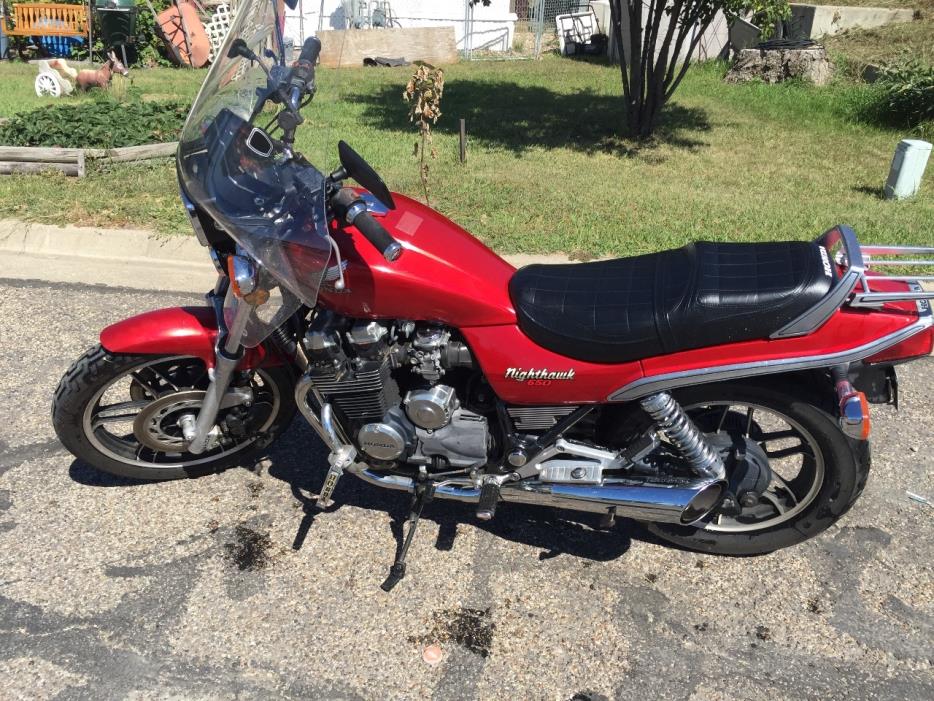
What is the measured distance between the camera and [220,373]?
3.00 m

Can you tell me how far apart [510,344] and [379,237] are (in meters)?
0.62

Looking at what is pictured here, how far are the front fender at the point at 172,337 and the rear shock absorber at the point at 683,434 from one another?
59.8 inches

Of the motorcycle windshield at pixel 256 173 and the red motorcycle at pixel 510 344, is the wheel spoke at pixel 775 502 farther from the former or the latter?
the motorcycle windshield at pixel 256 173

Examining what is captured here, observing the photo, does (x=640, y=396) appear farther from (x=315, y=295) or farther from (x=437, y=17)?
(x=437, y=17)

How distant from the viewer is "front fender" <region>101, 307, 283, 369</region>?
10.1 ft

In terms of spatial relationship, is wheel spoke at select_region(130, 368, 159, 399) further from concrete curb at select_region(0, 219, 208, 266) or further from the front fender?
concrete curb at select_region(0, 219, 208, 266)

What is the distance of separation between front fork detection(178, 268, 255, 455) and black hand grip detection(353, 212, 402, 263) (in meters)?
0.54

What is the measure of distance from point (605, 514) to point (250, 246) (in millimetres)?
1624

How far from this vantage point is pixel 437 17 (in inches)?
659

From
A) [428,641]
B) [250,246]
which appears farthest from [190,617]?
[250,246]

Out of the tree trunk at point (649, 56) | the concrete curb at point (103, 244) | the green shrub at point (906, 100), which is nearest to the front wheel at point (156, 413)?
the concrete curb at point (103, 244)

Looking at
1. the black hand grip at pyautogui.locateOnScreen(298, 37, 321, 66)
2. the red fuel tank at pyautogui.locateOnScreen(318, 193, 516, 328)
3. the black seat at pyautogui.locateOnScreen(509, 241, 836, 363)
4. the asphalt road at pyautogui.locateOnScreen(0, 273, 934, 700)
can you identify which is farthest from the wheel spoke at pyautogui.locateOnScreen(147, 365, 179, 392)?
the black seat at pyautogui.locateOnScreen(509, 241, 836, 363)

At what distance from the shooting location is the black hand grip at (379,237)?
2332 mm

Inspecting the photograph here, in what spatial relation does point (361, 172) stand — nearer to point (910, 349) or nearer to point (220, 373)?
point (220, 373)
